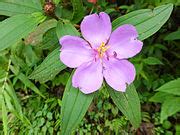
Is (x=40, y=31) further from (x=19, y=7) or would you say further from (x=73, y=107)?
(x=73, y=107)

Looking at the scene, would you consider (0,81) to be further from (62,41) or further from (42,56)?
(62,41)

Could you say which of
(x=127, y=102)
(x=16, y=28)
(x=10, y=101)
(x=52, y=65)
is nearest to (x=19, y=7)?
(x=16, y=28)

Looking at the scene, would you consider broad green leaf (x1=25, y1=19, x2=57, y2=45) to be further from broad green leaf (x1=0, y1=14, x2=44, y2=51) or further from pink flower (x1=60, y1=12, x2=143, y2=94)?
pink flower (x1=60, y1=12, x2=143, y2=94)

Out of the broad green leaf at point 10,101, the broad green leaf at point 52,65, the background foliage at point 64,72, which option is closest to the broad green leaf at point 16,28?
the background foliage at point 64,72

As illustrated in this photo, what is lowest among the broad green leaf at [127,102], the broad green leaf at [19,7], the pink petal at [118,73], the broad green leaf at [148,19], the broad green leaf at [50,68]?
the broad green leaf at [127,102]

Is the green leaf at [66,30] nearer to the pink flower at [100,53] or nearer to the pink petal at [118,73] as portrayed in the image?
the pink flower at [100,53]

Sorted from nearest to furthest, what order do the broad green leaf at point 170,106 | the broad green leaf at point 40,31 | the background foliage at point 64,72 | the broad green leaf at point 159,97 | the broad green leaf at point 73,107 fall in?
the broad green leaf at point 73,107
the background foliage at point 64,72
the broad green leaf at point 40,31
the broad green leaf at point 170,106
the broad green leaf at point 159,97

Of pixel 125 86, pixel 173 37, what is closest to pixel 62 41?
pixel 125 86
